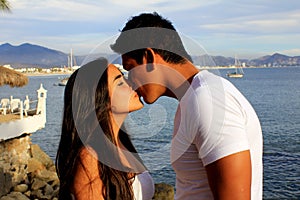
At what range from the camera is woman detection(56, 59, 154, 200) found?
2525mm

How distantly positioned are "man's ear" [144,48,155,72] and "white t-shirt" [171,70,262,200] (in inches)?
9.2

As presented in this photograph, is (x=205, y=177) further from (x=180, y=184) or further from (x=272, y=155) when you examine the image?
(x=272, y=155)

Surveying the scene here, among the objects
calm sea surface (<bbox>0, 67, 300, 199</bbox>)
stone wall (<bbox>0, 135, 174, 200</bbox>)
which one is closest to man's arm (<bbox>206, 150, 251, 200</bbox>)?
calm sea surface (<bbox>0, 67, 300, 199</bbox>)

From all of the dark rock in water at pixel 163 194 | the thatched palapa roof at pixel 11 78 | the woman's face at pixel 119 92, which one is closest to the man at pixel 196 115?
the woman's face at pixel 119 92

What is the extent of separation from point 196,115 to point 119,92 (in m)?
0.75

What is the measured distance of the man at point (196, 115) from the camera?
76.9 inches

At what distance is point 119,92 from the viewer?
8.54 ft

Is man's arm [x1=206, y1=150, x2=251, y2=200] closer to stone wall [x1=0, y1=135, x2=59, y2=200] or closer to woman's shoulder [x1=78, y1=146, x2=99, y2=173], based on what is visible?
woman's shoulder [x1=78, y1=146, x2=99, y2=173]

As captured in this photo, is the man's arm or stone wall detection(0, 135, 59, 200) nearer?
the man's arm

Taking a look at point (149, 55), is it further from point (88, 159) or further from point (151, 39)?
point (88, 159)

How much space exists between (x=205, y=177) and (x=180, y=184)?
19 cm

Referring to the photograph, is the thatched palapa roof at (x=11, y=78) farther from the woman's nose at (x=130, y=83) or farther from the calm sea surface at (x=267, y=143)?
the woman's nose at (x=130, y=83)

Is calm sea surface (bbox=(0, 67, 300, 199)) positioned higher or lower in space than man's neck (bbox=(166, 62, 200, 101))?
lower

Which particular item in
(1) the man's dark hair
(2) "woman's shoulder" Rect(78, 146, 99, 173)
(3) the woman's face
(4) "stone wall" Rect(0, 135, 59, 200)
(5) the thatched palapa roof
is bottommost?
(4) "stone wall" Rect(0, 135, 59, 200)
